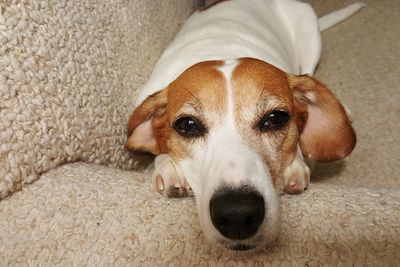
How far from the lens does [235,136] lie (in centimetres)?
98

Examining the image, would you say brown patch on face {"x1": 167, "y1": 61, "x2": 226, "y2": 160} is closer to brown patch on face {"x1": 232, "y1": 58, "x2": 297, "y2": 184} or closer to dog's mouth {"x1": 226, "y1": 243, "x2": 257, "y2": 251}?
brown patch on face {"x1": 232, "y1": 58, "x2": 297, "y2": 184}

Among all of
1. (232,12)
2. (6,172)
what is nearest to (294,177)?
(6,172)

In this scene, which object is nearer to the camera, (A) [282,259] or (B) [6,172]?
(A) [282,259]

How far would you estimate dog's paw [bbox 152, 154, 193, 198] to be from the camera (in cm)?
100

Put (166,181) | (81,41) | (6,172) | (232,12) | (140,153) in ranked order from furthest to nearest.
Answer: (232,12) → (140,153) → (81,41) → (166,181) → (6,172)

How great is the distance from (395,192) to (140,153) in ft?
2.36

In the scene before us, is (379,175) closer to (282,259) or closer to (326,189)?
(326,189)

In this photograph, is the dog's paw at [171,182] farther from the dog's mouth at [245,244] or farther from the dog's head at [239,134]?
the dog's mouth at [245,244]

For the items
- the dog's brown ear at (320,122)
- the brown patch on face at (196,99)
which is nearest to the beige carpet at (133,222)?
the brown patch on face at (196,99)

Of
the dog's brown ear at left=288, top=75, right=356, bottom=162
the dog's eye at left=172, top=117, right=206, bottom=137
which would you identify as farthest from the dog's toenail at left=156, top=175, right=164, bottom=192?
the dog's brown ear at left=288, top=75, right=356, bottom=162

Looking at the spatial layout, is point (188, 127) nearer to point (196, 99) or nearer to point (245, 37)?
point (196, 99)

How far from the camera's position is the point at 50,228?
822mm

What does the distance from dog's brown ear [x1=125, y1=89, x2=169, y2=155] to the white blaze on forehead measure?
20 cm

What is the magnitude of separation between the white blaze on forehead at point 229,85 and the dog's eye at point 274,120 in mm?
77
